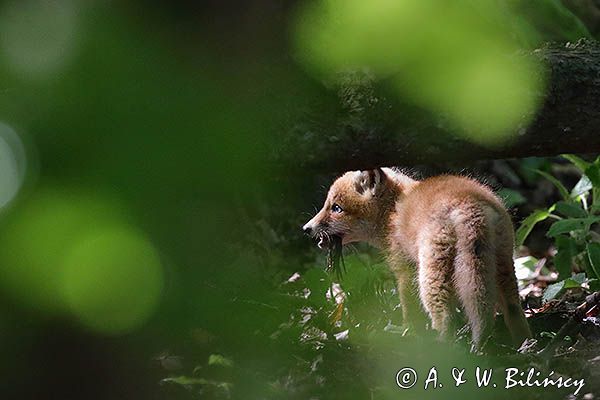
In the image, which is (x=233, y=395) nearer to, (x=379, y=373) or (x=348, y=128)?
(x=379, y=373)

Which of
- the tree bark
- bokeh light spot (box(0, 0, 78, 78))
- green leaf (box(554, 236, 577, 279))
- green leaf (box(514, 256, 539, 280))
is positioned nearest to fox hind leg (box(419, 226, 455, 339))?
the tree bark

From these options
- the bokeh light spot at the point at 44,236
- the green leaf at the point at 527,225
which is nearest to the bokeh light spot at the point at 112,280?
the bokeh light spot at the point at 44,236

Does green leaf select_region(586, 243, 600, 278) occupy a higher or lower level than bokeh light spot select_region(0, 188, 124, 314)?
lower

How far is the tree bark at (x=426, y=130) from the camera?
2545 mm

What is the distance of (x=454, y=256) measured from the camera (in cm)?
363

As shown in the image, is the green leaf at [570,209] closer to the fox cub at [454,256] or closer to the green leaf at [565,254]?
the green leaf at [565,254]

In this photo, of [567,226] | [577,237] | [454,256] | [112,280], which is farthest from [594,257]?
[112,280]

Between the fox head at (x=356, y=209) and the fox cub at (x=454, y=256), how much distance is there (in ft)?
0.68

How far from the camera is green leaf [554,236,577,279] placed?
449 cm

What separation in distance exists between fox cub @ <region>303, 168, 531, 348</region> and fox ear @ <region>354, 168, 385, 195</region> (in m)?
0.22

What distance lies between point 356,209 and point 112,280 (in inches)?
162

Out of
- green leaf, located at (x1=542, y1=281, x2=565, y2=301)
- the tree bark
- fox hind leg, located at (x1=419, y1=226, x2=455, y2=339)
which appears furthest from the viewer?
green leaf, located at (x1=542, y1=281, x2=565, y2=301)

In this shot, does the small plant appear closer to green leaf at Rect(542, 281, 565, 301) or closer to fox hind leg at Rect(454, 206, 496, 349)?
green leaf at Rect(542, 281, 565, 301)

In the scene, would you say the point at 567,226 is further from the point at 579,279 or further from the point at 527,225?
the point at 527,225
